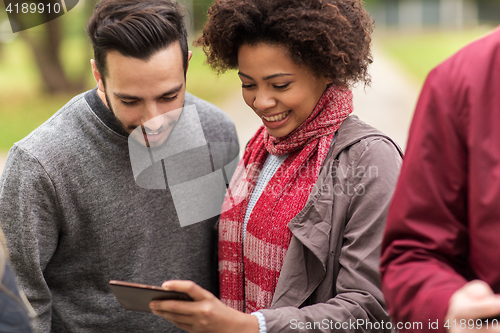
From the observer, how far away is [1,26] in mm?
3553

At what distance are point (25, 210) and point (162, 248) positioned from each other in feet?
1.72

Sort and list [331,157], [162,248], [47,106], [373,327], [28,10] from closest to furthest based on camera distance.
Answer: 1. [373,327]
2. [331,157]
3. [162,248]
4. [28,10]
5. [47,106]

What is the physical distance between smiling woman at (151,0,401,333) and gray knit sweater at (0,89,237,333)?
0.89 feet

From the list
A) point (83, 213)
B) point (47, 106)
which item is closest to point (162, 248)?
point (83, 213)

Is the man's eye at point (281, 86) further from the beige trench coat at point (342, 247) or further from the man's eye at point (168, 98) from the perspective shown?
the man's eye at point (168, 98)

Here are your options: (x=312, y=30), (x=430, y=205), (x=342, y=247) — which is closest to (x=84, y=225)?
(x=342, y=247)

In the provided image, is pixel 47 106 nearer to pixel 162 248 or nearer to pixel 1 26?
pixel 1 26

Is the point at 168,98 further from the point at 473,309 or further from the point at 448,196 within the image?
the point at 473,309

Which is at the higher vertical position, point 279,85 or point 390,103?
point 279,85

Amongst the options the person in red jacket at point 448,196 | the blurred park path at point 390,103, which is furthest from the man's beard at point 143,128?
the blurred park path at point 390,103

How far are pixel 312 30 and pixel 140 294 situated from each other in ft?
3.30

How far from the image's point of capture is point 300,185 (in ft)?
5.65

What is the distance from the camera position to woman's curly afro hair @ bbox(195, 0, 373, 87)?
1.69 meters

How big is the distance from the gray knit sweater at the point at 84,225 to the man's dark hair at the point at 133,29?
241 mm
